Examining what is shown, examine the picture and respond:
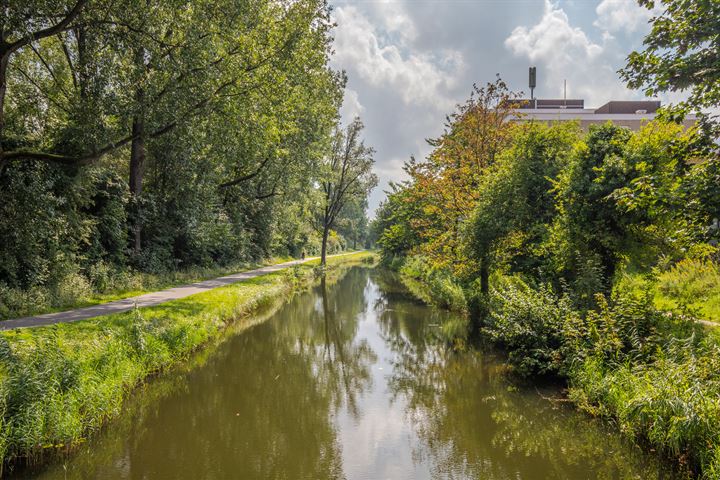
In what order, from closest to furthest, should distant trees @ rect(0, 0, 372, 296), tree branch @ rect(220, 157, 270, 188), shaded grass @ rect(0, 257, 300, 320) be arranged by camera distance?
shaded grass @ rect(0, 257, 300, 320)
distant trees @ rect(0, 0, 372, 296)
tree branch @ rect(220, 157, 270, 188)

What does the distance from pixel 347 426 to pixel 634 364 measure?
568cm

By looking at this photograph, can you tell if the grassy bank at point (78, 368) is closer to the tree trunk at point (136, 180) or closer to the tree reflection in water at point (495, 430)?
the tree reflection in water at point (495, 430)

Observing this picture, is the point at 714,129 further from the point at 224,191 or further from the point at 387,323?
the point at 224,191

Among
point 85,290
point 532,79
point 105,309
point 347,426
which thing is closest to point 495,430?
point 347,426

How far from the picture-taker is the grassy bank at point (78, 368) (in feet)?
19.9

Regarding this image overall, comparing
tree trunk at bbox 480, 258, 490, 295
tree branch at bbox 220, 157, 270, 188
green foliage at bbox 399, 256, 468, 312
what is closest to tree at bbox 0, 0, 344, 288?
tree branch at bbox 220, 157, 270, 188

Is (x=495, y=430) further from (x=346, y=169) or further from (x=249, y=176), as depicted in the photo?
(x=346, y=169)

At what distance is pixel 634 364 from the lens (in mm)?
7926

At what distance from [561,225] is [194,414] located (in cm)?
1045

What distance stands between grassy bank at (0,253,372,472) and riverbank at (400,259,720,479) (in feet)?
29.2

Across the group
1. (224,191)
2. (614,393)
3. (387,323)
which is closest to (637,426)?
(614,393)

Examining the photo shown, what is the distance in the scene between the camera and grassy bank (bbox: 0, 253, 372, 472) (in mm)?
6074

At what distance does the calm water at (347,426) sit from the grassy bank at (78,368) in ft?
1.34

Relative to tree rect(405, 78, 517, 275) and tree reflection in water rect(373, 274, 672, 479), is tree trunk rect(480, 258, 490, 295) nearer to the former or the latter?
tree rect(405, 78, 517, 275)
